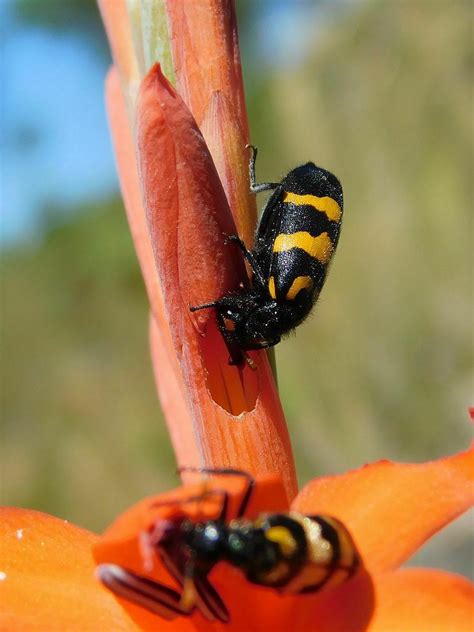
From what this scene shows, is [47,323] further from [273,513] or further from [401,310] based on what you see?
[273,513]

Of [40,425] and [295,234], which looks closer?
[295,234]

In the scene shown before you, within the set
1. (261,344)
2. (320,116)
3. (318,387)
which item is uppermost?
(320,116)

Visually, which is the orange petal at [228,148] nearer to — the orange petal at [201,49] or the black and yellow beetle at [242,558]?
the orange petal at [201,49]

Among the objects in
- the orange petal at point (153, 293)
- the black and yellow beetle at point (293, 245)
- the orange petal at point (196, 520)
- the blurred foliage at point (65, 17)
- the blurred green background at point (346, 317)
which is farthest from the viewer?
the blurred foliage at point (65, 17)

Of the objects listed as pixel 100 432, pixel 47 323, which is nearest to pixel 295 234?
pixel 100 432

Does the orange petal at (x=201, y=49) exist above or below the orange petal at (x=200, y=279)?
above

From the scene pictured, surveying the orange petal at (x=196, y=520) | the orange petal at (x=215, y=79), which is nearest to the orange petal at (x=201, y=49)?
the orange petal at (x=215, y=79)

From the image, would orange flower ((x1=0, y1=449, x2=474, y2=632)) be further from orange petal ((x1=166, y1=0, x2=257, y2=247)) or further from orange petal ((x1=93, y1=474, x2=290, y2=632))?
orange petal ((x1=166, y1=0, x2=257, y2=247))
